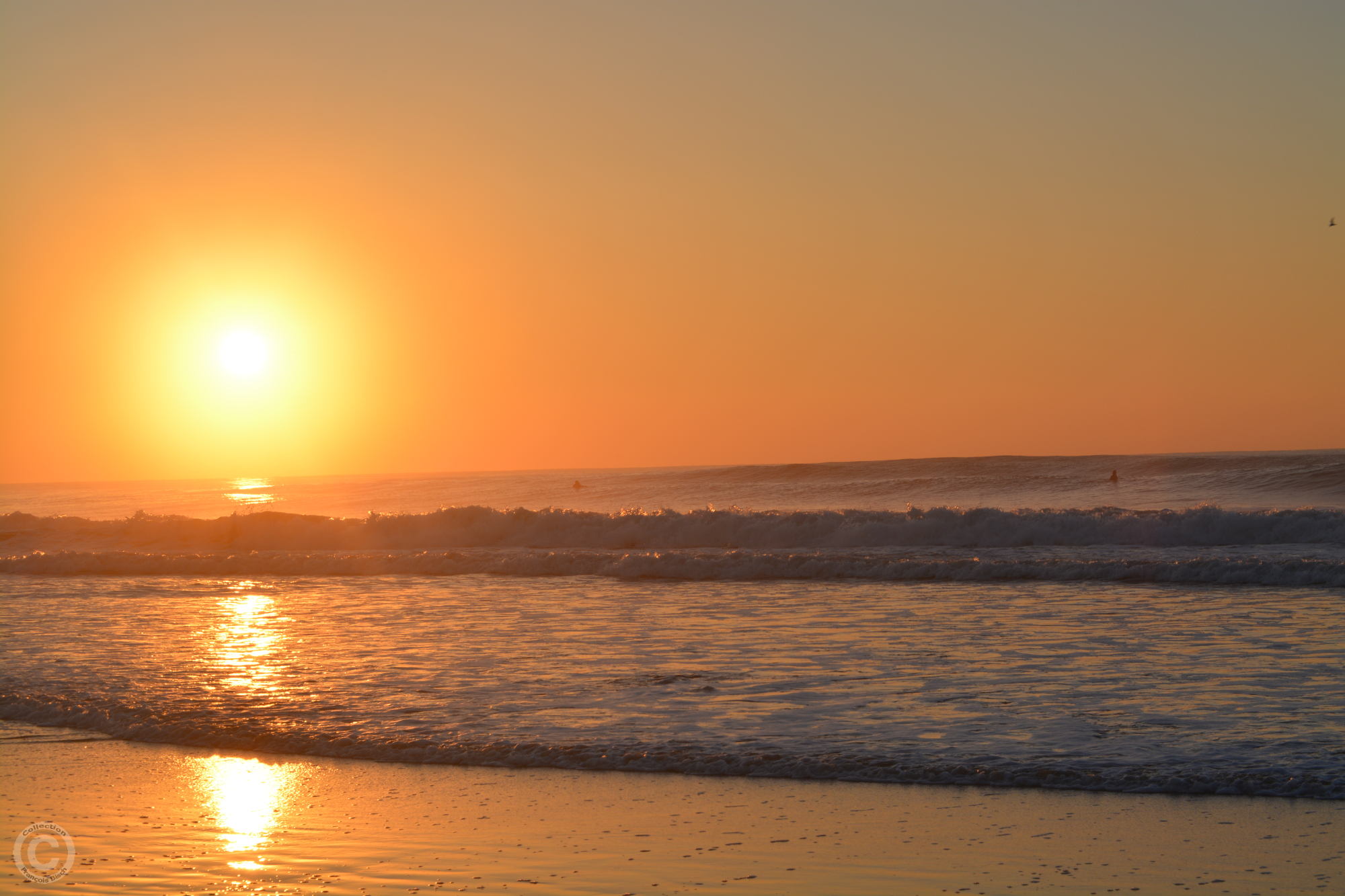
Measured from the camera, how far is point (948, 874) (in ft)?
18.9

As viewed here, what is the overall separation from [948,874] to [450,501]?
190 ft

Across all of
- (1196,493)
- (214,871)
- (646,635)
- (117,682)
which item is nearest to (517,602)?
(646,635)

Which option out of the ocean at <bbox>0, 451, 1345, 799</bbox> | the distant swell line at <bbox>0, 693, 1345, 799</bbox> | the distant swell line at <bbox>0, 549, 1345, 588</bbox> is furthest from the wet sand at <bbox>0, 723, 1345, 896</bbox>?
the distant swell line at <bbox>0, 549, 1345, 588</bbox>

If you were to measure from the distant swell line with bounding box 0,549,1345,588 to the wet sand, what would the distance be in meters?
13.5

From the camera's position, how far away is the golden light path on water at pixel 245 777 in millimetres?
6656

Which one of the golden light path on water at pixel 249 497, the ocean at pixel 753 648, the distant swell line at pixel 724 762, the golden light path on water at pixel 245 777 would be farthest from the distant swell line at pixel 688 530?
the golden light path on water at pixel 249 497

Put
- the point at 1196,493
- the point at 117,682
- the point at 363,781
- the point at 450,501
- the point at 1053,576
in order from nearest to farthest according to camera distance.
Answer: the point at 363,781 → the point at 117,682 → the point at 1053,576 → the point at 1196,493 → the point at 450,501

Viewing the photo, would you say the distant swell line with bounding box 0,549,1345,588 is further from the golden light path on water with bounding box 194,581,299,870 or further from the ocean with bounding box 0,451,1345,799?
the golden light path on water with bounding box 194,581,299,870

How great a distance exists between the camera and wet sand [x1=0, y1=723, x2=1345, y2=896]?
5.73m

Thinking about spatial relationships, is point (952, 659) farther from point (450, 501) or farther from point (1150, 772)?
point (450, 501)

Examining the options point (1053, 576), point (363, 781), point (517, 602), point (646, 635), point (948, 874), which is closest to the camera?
point (948, 874)

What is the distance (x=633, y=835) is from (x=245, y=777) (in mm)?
3297

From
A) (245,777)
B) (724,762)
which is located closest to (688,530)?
(724,762)

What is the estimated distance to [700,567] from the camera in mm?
22328
